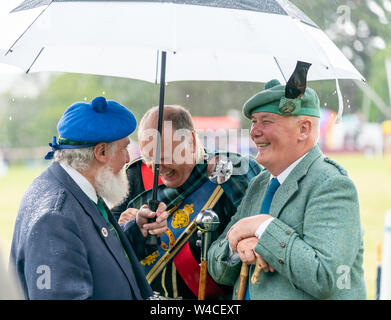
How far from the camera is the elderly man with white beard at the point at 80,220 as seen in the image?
210 cm

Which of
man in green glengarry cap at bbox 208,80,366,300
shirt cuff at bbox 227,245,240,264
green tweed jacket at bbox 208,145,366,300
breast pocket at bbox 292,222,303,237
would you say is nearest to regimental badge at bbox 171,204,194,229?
man in green glengarry cap at bbox 208,80,366,300

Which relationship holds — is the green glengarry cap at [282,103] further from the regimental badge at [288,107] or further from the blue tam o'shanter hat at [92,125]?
the blue tam o'shanter hat at [92,125]

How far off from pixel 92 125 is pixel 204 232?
0.84 m

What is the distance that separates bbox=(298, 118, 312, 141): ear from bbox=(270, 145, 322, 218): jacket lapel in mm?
76

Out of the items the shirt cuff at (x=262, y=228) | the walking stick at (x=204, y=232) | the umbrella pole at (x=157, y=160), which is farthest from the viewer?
the umbrella pole at (x=157, y=160)

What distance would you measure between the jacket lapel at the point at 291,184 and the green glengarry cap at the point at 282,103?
0.20m

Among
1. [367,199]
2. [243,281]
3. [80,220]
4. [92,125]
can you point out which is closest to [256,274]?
[243,281]

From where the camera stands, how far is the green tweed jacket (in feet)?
6.87

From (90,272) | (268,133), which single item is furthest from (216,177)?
(90,272)

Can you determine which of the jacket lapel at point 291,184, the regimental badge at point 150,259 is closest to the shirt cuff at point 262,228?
the jacket lapel at point 291,184

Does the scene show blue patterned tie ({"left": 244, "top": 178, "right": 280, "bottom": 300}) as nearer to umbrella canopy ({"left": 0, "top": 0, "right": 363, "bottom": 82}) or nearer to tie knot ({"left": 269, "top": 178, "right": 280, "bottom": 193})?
tie knot ({"left": 269, "top": 178, "right": 280, "bottom": 193})

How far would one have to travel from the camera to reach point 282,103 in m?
2.40

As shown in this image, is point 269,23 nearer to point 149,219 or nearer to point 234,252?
point 234,252
